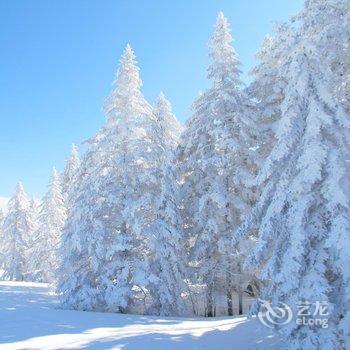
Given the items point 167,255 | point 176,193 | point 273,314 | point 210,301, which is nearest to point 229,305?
point 210,301

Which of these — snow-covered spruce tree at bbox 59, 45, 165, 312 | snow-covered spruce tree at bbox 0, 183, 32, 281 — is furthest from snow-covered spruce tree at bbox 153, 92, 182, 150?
snow-covered spruce tree at bbox 0, 183, 32, 281

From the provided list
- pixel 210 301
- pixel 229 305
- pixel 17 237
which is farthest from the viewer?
pixel 17 237

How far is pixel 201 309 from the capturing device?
25984 mm

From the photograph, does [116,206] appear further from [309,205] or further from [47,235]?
[47,235]

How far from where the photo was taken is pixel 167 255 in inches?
862

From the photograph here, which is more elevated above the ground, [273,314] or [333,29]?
[333,29]

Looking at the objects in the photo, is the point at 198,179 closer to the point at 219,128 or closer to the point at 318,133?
the point at 219,128

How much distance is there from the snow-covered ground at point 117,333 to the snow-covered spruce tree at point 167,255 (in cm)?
338

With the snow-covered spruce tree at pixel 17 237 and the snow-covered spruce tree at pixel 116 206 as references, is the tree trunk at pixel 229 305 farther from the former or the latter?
the snow-covered spruce tree at pixel 17 237

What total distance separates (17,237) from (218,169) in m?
38.2

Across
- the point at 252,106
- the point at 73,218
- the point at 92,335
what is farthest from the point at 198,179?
the point at 92,335

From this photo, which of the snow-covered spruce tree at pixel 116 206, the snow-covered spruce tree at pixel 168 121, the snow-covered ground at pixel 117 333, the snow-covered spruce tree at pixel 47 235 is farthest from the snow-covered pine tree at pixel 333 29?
the snow-covered spruce tree at pixel 47 235

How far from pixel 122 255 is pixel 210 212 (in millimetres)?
5379

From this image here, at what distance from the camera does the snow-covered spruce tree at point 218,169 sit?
73.4 ft
